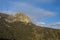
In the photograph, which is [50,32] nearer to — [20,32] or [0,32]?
[20,32]

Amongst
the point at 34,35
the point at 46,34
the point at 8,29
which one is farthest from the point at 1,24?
the point at 46,34

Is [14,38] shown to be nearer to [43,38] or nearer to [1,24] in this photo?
[1,24]

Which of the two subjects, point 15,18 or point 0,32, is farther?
point 15,18

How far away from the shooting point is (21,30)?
32.3 ft

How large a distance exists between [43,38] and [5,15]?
7.36 ft

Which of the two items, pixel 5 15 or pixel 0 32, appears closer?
pixel 0 32

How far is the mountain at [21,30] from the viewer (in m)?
9.62

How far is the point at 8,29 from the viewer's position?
9.77m

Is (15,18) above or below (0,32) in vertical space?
above

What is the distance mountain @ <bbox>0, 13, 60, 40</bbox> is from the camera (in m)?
9.62

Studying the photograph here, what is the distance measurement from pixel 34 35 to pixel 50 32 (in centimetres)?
102

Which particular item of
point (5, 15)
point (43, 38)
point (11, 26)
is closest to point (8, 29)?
point (11, 26)

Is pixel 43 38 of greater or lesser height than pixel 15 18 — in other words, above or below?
below

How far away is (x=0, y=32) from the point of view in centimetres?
950
